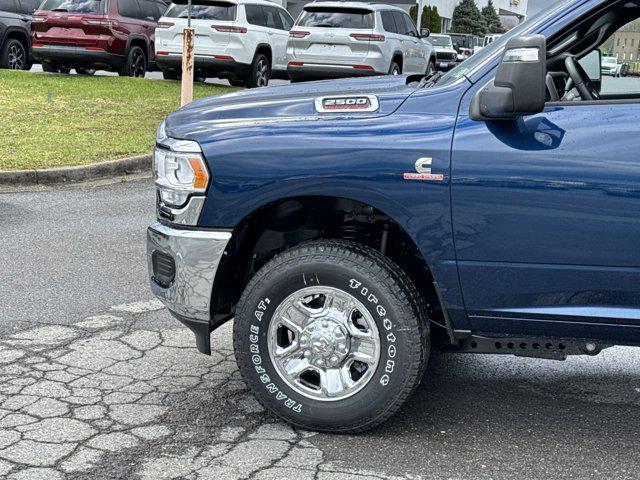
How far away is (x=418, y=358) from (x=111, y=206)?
19.2 ft

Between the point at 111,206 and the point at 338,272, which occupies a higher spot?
the point at 338,272

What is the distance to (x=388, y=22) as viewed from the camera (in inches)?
846

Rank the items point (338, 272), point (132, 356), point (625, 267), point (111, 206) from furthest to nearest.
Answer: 1. point (111, 206)
2. point (132, 356)
3. point (338, 272)
4. point (625, 267)

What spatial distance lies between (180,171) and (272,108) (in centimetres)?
45

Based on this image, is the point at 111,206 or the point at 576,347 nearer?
the point at 576,347

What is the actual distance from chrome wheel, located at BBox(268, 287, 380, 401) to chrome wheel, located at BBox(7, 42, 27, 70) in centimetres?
1926

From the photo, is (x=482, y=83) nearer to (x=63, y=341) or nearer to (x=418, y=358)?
(x=418, y=358)

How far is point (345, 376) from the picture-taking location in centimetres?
433

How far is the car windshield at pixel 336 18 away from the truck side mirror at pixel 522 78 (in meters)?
16.9

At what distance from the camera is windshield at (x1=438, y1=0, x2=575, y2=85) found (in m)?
4.30

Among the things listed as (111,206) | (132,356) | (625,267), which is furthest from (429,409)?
(111,206)

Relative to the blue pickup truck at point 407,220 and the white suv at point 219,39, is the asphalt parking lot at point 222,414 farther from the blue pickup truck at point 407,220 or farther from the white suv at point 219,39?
the white suv at point 219,39

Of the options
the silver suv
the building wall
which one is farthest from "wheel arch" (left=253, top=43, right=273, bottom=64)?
the building wall

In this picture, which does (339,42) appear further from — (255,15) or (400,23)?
(400,23)
